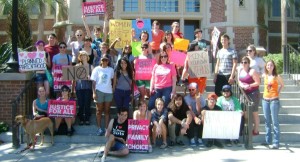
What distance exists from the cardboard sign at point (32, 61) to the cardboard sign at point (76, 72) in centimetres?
67

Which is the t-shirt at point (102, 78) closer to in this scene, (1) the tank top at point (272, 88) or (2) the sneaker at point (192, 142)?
(2) the sneaker at point (192, 142)

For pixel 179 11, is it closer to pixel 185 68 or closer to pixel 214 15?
pixel 214 15

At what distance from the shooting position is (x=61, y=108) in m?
9.62

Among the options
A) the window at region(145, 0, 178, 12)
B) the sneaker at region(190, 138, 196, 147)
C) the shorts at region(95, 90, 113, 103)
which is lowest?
the sneaker at region(190, 138, 196, 147)

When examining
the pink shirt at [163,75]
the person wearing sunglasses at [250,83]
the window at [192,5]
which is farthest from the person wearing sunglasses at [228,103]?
the window at [192,5]

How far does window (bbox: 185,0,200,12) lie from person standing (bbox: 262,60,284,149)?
10716 millimetres

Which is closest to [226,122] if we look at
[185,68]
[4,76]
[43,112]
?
[185,68]

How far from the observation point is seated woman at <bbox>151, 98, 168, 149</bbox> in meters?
9.33

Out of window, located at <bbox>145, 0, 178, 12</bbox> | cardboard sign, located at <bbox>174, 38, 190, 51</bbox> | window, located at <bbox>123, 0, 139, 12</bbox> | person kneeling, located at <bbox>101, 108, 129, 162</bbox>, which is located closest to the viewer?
person kneeling, located at <bbox>101, 108, 129, 162</bbox>

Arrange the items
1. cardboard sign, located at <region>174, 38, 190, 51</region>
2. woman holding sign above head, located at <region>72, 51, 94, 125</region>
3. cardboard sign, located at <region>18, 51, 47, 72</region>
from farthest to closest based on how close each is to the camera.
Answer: cardboard sign, located at <region>174, 38, 190, 51</region>
cardboard sign, located at <region>18, 51, 47, 72</region>
woman holding sign above head, located at <region>72, 51, 94, 125</region>

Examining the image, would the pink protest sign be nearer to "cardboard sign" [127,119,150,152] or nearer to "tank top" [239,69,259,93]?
"tank top" [239,69,259,93]

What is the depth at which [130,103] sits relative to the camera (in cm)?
1064

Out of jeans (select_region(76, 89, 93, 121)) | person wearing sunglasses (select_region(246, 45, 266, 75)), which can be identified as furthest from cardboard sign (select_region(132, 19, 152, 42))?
person wearing sunglasses (select_region(246, 45, 266, 75))

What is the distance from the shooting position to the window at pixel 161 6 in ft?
65.4
